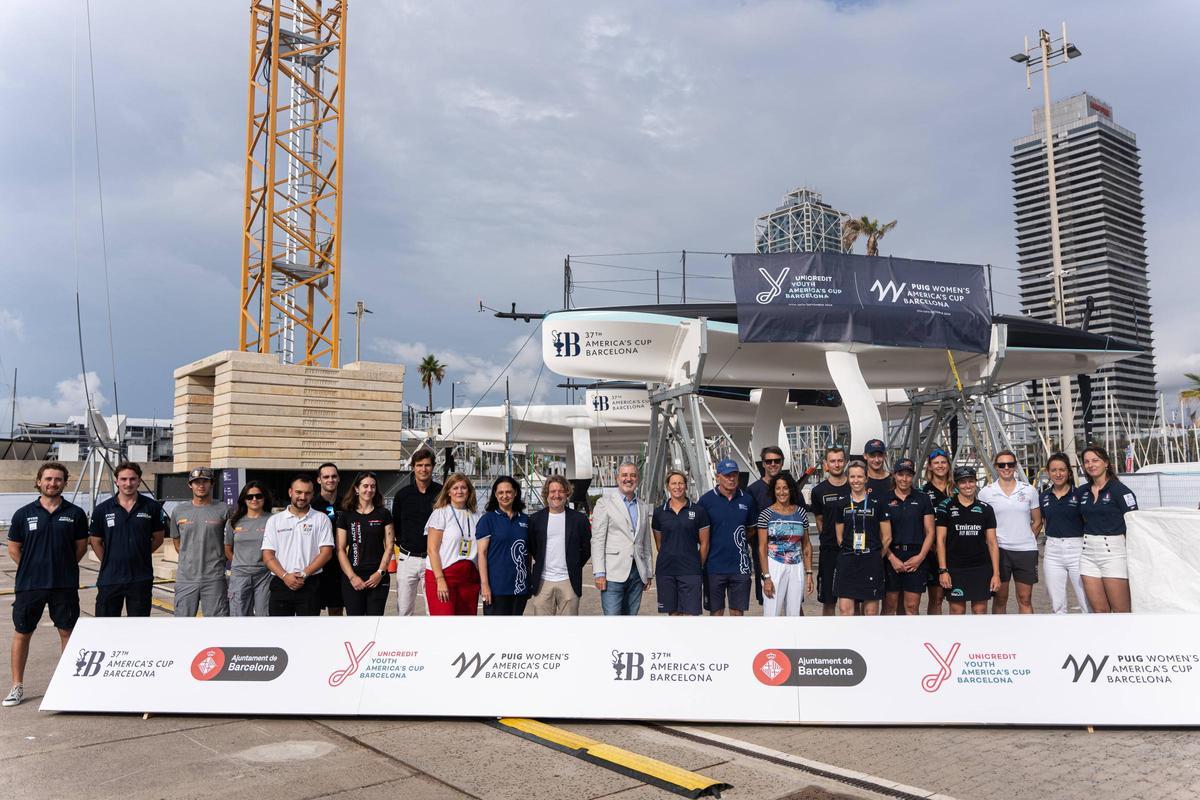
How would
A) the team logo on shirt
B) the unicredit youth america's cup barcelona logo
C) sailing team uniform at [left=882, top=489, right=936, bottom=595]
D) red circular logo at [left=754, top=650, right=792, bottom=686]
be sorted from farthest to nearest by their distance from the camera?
the unicredit youth america's cup barcelona logo
sailing team uniform at [left=882, top=489, right=936, bottom=595]
the team logo on shirt
red circular logo at [left=754, top=650, right=792, bottom=686]

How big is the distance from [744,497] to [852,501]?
90 centimetres

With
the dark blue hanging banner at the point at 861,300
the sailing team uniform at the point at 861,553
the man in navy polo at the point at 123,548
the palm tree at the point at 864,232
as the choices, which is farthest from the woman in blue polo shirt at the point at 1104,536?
the palm tree at the point at 864,232

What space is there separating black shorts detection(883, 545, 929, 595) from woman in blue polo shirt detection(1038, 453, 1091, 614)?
3.28 ft

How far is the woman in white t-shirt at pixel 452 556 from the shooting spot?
6.50m

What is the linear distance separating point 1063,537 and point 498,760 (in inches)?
201

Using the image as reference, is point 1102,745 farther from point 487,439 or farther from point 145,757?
point 487,439

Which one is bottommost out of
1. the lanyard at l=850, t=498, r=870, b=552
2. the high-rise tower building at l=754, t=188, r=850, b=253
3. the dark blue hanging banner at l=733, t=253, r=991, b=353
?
the lanyard at l=850, t=498, r=870, b=552

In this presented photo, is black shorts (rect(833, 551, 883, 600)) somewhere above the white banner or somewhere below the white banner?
Result: above

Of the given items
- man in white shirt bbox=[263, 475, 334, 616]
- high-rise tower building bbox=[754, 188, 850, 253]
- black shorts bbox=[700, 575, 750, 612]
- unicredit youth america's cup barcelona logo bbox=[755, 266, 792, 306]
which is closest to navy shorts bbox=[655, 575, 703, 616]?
black shorts bbox=[700, 575, 750, 612]

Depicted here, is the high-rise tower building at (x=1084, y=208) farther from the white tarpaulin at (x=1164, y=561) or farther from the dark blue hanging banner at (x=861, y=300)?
the white tarpaulin at (x=1164, y=561)

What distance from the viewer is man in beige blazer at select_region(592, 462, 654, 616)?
6770mm

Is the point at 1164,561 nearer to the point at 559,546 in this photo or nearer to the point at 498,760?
the point at 559,546

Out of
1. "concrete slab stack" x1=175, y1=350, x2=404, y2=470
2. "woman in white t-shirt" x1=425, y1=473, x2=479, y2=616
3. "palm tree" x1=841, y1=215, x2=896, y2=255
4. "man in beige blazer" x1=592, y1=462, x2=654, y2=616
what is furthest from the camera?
"palm tree" x1=841, y1=215, x2=896, y2=255

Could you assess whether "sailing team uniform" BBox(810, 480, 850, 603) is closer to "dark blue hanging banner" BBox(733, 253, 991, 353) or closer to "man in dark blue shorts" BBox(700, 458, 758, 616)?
"man in dark blue shorts" BBox(700, 458, 758, 616)
